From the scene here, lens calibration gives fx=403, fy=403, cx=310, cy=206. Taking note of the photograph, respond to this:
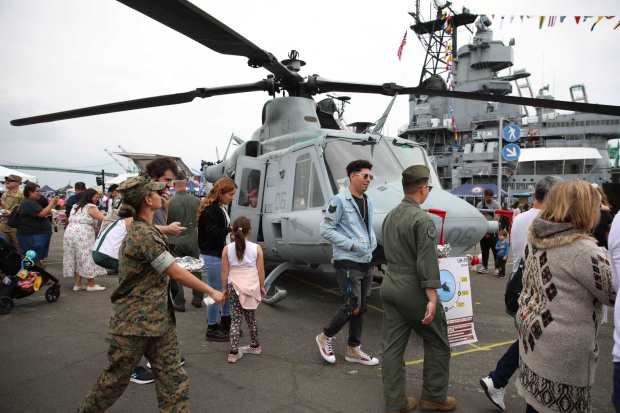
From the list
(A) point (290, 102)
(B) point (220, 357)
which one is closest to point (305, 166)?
(A) point (290, 102)

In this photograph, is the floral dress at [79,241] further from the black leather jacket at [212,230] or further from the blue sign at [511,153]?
the blue sign at [511,153]

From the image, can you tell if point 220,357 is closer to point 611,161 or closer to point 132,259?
point 132,259

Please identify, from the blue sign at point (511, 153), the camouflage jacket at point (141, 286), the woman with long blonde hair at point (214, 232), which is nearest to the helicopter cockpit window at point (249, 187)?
the woman with long blonde hair at point (214, 232)

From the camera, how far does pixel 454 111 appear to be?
39.9 m

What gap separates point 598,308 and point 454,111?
41316 mm

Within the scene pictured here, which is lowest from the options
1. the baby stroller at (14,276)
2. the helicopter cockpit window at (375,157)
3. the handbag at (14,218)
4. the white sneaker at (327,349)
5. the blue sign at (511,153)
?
the white sneaker at (327,349)

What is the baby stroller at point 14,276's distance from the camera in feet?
17.7

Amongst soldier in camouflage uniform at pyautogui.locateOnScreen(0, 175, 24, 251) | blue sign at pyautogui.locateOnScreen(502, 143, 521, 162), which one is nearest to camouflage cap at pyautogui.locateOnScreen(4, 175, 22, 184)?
soldier in camouflage uniform at pyautogui.locateOnScreen(0, 175, 24, 251)

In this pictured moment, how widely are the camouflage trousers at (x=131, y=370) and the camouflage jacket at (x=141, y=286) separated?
8 cm

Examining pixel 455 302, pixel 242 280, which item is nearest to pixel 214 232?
pixel 242 280

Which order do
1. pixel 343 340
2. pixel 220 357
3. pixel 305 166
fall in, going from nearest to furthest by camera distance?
pixel 220 357
pixel 343 340
pixel 305 166

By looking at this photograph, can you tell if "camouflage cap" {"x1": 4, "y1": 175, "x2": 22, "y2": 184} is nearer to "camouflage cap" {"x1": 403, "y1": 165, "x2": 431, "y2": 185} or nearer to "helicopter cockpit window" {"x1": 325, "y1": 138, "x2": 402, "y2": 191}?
"helicopter cockpit window" {"x1": 325, "y1": 138, "x2": 402, "y2": 191}

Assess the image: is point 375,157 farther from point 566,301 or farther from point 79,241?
point 79,241

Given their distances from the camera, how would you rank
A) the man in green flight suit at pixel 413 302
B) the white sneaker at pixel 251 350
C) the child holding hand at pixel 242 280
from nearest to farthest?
the man in green flight suit at pixel 413 302, the child holding hand at pixel 242 280, the white sneaker at pixel 251 350
